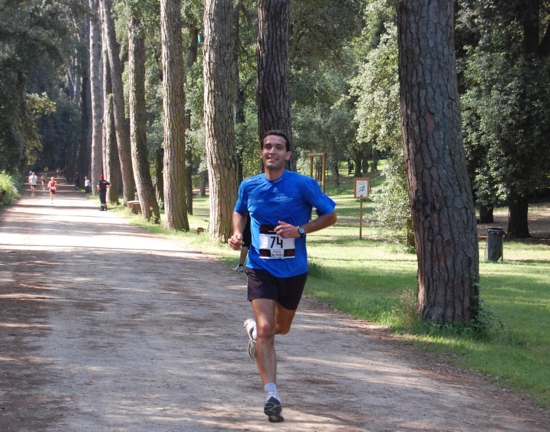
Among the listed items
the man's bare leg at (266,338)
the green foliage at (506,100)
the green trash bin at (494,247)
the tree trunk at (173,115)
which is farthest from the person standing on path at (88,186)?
the man's bare leg at (266,338)

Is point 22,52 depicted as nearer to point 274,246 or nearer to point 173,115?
point 173,115

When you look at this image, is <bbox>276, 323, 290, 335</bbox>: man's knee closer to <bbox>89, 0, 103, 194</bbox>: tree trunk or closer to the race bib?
the race bib

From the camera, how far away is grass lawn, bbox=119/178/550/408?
852 centimetres

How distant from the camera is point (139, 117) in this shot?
31.7 metres

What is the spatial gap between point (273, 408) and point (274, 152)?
191 cm

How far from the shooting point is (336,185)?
2741 inches

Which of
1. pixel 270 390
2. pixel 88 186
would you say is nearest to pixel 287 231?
pixel 270 390

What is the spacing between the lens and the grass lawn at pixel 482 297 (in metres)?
8.52

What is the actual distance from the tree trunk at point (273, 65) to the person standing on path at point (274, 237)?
28.7 ft

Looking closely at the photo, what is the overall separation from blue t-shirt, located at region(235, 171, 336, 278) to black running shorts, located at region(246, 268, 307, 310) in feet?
0.14

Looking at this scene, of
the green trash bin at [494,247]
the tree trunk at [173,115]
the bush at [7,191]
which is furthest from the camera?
the bush at [7,191]

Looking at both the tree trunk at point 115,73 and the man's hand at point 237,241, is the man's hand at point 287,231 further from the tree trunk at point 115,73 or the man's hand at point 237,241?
the tree trunk at point 115,73

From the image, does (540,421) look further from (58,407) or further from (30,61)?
(30,61)

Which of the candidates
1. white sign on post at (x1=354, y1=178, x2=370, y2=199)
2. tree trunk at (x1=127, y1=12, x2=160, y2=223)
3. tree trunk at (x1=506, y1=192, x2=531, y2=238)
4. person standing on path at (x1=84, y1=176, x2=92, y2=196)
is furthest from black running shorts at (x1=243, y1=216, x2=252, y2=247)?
person standing on path at (x1=84, y1=176, x2=92, y2=196)
